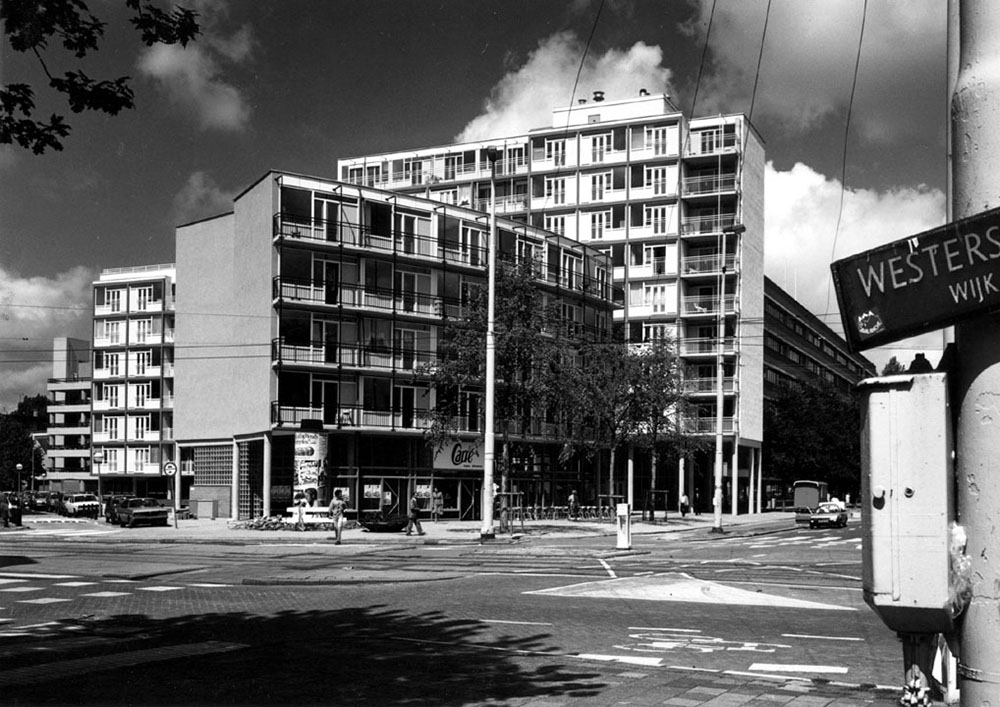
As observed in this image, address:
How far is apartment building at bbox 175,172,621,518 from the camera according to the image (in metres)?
50.7

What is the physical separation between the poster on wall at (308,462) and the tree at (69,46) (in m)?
41.3

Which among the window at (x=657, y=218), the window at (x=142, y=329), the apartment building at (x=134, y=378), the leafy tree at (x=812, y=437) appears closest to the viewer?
the window at (x=657, y=218)

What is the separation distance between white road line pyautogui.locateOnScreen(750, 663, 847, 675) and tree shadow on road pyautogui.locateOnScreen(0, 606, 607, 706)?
1578 mm

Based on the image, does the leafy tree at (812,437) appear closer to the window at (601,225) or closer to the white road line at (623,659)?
the window at (601,225)

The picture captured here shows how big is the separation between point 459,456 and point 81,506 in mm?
29653

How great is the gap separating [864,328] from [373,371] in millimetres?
51322

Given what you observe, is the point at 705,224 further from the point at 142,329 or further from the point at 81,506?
the point at 81,506

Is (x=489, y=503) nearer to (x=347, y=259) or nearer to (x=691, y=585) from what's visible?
(x=691, y=585)

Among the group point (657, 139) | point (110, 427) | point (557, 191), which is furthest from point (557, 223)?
point (110, 427)

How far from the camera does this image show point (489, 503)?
3266 centimetres

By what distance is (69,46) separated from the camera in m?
7.54

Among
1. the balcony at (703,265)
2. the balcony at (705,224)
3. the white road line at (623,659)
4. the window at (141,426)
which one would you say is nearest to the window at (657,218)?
the balcony at (705,224)

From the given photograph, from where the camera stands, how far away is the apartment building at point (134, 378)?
8381 cm

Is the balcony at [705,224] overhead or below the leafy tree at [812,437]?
overhead
